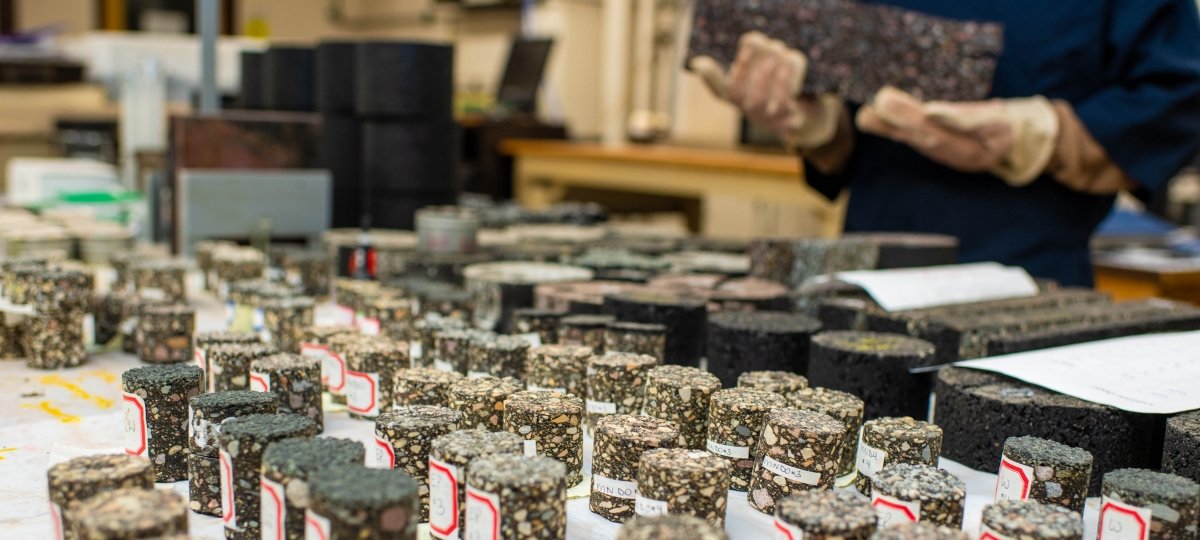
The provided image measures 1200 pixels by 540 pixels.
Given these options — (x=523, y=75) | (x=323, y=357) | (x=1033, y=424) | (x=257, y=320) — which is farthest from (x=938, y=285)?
(x=523, y=75)

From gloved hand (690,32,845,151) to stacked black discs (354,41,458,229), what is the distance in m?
0.71

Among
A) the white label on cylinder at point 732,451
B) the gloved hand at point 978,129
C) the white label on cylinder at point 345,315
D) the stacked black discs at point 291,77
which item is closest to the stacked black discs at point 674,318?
the white label on cylinder at point 732,451

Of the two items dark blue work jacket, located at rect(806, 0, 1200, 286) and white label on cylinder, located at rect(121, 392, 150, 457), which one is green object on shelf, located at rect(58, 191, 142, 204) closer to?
white label on cylinder, located at rect(121, 392, 150, 457)

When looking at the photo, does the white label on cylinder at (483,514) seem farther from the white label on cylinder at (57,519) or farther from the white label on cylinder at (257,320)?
the white label on cylinder at (257,320)

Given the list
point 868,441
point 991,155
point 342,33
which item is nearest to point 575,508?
point 868,441

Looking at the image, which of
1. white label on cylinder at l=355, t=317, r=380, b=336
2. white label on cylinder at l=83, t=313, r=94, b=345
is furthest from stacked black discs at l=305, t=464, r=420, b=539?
white label on cylinder at l=83, t=313, r=94, b=345

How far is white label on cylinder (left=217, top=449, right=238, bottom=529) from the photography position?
0.96 meters

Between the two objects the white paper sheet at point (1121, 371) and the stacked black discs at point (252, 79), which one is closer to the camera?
the white paper sheet at point (1121, 371)

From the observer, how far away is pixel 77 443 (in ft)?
4.07

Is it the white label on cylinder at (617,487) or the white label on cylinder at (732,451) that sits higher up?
the white label on cylinder at (732,451)

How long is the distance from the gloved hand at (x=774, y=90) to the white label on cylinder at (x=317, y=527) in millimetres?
1608

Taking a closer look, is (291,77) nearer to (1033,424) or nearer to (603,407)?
(603,407)

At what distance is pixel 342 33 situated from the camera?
916cm

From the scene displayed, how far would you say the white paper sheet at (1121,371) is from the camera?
1.19m
